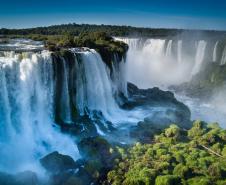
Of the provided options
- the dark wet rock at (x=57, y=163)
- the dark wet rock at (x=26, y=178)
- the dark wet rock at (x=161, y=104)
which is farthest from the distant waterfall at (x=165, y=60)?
the dark wet rock at (x=26, y=178)

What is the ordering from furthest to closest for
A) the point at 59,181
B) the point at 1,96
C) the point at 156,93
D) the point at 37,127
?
the point at 156,93 → the point at 37,127 → the point at 1,96 → the point at 59,181

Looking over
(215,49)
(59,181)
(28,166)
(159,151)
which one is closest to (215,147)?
(159,151)

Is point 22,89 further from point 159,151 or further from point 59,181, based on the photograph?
point 159,151

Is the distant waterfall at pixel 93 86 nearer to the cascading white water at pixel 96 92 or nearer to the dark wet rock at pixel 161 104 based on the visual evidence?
the cascading white water at pixel 96 92

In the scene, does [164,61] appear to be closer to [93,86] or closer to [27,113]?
[93,86]

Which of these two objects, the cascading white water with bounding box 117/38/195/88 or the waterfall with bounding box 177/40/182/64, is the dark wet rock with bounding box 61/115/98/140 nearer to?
the cascading white water with bounding box 117/38/195/88

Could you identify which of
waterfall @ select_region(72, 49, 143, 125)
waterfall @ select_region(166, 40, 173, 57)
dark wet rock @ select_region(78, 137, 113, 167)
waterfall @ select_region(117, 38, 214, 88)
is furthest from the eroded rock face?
waterfall @ select_region(166, 40, 173, 57)

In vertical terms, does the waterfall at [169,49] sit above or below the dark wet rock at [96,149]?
above
